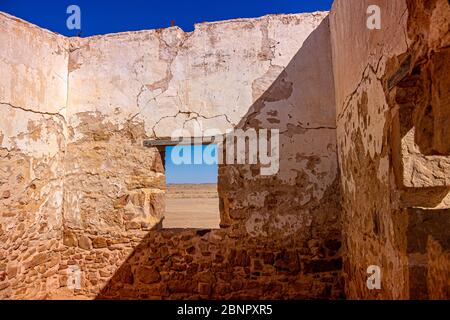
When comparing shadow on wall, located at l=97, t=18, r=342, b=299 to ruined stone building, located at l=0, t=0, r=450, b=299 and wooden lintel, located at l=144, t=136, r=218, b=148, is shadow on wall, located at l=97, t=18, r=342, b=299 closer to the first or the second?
Answer: ruined stone building, located at l=0, t=0, r=450, b=299

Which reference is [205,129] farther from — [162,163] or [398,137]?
[398,137]

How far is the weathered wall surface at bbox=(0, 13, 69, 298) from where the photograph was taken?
12.0 ft

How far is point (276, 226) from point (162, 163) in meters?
1.64

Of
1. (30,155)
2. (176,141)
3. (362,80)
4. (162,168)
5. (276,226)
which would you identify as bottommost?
(276,226)

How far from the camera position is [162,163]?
4.27m

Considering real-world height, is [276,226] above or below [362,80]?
below

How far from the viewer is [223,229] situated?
3971mm

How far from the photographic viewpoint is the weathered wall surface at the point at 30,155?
12.0 feet

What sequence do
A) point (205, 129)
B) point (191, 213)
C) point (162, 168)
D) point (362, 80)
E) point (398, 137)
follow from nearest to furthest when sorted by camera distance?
point (398, 137), point (362, 80), point (205, 129), point (162, 168), point (191, 213)

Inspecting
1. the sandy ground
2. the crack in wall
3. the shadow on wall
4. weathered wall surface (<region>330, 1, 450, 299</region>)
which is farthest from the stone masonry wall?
the sandy ground

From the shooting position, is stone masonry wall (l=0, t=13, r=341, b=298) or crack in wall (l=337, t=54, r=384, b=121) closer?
crack in wall (l=337, t=54, r=384, b=121)

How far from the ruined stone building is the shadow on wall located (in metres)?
0.01

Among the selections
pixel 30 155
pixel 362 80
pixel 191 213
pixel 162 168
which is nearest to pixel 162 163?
pixel 162 168

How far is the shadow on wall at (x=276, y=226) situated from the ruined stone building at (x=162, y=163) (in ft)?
0.04
